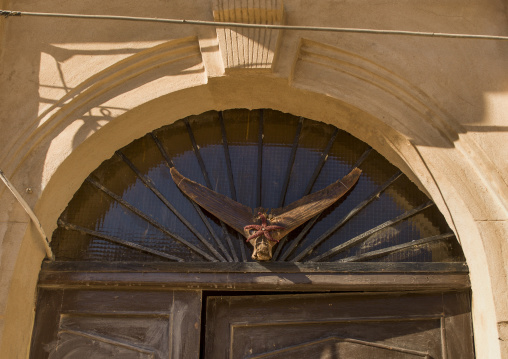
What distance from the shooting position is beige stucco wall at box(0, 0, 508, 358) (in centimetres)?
442

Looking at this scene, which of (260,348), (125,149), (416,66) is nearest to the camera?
(260,348)

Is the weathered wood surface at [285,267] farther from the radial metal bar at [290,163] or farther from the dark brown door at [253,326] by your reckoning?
the radial metal bar at [290,163]

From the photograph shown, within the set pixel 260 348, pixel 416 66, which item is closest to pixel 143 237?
pixel 260 348

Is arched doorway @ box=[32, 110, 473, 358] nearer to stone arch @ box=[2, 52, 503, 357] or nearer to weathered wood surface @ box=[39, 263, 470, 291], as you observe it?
weathered wood surface @ box=[39, 263, 470, 291]

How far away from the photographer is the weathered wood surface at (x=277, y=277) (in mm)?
4438

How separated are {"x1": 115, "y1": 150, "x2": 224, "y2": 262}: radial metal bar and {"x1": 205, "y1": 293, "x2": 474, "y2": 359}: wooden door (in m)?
0.58

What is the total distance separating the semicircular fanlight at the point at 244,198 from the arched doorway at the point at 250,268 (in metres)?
0.01

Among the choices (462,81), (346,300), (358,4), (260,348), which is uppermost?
(358,4)

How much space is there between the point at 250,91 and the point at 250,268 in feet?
4.57

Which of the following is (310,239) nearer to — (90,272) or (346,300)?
(346,300)

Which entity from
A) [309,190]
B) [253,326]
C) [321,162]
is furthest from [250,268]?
[321,162]

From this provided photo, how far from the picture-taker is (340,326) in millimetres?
4449

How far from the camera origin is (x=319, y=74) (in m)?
4.77

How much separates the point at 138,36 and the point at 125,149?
2.94 feet
